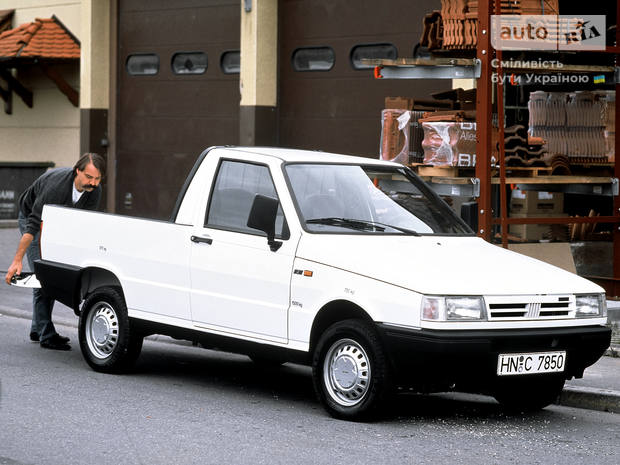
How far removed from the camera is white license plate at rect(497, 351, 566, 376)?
6.94 m

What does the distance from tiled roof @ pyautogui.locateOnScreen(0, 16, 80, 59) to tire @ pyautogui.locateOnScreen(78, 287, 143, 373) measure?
11959 mm

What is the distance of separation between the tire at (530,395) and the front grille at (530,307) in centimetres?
46

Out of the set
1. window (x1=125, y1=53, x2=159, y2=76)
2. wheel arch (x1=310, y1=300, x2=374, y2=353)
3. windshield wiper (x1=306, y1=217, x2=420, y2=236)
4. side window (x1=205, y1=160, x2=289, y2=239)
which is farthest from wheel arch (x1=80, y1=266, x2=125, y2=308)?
window (x1=125, y1=53, x2=159, y2=76)

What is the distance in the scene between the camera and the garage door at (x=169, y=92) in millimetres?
17953

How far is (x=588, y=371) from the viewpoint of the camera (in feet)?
29.7

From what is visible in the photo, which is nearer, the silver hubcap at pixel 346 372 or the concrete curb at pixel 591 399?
the silver hubcap at pixel 346 372

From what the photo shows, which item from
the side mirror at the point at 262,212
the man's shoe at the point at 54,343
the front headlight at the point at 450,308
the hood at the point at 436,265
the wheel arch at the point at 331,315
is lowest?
the man's shoe at the point at 54,343

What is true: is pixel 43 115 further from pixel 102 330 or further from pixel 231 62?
pixel 102 330

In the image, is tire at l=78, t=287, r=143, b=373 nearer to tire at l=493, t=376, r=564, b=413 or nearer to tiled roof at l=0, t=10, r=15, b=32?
tire at l=493, t=376, r=564, b=413

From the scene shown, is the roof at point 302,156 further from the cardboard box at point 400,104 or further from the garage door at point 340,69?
the garage door at point 340,69

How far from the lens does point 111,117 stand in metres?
20.0

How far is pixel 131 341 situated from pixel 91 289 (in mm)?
730

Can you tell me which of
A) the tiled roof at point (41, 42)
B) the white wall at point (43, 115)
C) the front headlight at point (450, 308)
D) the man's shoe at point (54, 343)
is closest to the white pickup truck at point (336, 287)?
the front headlight at point (450, 308)

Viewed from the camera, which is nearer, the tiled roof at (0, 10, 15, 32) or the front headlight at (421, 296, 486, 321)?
the front headlight at (421, 296, 486, 321)
